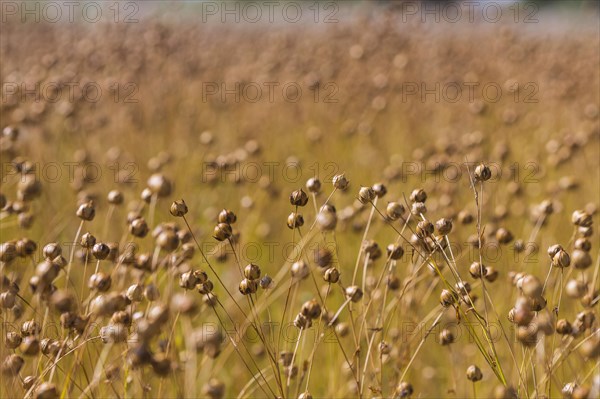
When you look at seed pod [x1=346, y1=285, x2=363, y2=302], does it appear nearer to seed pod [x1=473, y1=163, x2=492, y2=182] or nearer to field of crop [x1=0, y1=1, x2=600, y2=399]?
field of crop [x1=0, y1=1, x2=600, y2=399]

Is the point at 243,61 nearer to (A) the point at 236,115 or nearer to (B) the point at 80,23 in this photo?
(A) the point at 236,115

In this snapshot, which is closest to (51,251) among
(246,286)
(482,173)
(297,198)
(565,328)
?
(246,286)

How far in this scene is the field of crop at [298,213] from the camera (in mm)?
1286

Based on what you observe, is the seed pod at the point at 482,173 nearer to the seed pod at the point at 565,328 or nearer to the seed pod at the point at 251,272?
the seed pod at the point at 565,328

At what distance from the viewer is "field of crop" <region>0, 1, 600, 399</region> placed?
4.22 ft

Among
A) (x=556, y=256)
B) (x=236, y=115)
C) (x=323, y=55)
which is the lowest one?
(x=236, y=115)

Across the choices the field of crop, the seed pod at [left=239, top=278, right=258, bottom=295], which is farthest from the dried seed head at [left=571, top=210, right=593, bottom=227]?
the seed pod at [left=239, top=278, right=258, bottom=295]

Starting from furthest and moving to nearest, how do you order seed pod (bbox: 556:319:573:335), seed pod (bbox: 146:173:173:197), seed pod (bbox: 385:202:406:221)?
seed pod (bbox: 146:173:173:197)
seed pod (bbox: 385:202:406:221)
seed pod (bbox: 556:319:573:335)

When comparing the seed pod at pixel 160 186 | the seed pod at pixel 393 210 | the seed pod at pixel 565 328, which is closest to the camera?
the seed pod at pixel 565 328

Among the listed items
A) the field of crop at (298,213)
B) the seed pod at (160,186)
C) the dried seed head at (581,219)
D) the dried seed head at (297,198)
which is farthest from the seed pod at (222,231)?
the dried seed head at (581,219)

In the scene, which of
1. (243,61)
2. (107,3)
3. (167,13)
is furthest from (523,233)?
(107,3)

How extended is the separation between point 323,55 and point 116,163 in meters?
2.80

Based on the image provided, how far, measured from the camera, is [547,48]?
19.7 feet

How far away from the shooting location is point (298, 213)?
2.26 meters
